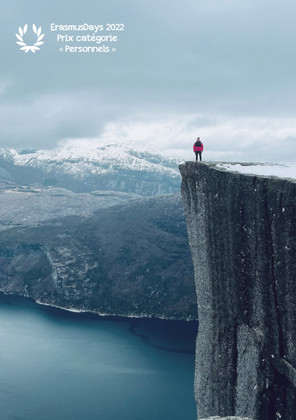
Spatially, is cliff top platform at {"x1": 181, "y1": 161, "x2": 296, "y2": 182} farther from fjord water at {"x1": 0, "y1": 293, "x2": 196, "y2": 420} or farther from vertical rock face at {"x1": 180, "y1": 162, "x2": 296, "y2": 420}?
fjord water at {"x1": 0, "y1": 293, "x2": 196, "y2": 420}

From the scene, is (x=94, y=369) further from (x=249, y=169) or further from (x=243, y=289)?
(x=249, y=169)

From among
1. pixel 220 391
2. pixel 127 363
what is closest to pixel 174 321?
pixel 127 363

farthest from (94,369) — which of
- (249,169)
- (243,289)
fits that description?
(249,169)

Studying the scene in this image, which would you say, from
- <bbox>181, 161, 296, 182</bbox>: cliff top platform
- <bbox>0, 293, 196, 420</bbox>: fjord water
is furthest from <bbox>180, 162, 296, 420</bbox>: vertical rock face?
<bbox>0, 293, 196, 420</bbox>: fjord water

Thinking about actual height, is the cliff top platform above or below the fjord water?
above

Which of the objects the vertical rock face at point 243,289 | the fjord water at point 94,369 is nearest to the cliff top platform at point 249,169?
the vertical rock face at point 243,289
